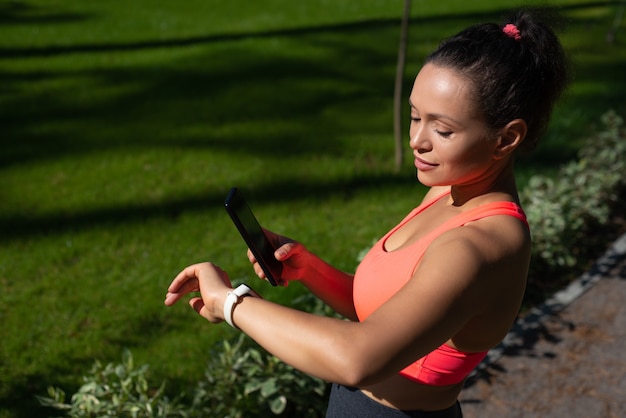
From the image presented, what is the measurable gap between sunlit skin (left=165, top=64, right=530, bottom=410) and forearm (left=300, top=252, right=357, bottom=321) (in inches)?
1.6

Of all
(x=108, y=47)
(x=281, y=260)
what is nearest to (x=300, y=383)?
(x=281, y=260)

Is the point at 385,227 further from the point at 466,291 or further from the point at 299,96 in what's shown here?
the point at 466,291

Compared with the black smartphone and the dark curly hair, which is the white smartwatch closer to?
the black smartphone

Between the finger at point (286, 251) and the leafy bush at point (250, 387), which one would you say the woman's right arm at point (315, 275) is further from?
the leafy bush at point (250, 387)

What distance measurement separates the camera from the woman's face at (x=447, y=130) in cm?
161

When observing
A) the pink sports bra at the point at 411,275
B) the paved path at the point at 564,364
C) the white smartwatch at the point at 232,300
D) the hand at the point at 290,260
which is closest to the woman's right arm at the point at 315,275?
the hand at the point at 290,260

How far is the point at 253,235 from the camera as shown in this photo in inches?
72.4

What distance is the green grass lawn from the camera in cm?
411

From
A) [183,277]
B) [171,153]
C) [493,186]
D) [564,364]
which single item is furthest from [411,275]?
[171,153]

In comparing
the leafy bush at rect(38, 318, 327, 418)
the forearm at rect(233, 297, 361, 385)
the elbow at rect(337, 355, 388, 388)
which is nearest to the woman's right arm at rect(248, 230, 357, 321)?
the forearm at rect(233, 297, 361, 385)

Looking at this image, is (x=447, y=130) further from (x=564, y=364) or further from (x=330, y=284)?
(x=564, y=364)

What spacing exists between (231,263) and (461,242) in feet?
10.8

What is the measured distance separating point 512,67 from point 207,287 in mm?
822

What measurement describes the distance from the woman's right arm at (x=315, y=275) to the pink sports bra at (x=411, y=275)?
208mm
